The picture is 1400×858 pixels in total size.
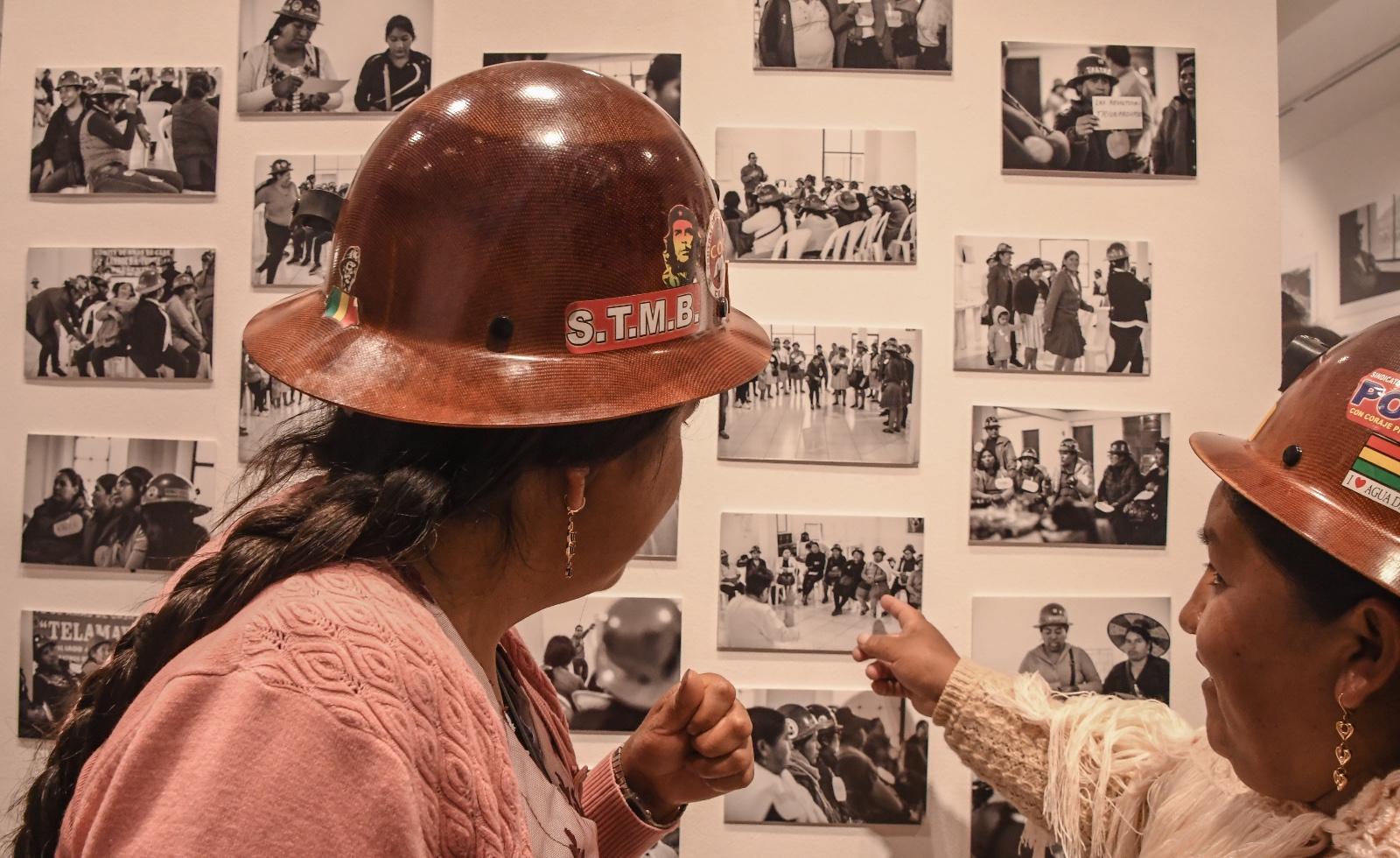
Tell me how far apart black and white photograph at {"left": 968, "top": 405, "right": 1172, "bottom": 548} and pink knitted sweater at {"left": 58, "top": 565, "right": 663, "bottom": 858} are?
110 cm

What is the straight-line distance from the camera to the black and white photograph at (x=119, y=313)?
168 cm

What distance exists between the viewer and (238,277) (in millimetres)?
1674

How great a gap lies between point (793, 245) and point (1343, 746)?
106 cm

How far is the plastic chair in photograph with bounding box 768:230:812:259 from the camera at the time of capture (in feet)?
5.31

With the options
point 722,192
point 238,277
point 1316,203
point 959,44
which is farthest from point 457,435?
point 1316,203

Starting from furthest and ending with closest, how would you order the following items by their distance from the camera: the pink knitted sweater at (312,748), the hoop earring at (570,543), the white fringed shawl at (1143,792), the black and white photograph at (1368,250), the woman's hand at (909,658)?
the black and white photograph at (1368,250), the woman's hand at (909,658), the white fringed shawl at (1143,792), the hoop earring at (570,543), the pink knitted sweater at (312,748)

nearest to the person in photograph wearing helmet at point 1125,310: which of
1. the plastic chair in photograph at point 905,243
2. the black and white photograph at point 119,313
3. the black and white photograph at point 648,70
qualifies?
the plastic chair in photograph at point 905,243

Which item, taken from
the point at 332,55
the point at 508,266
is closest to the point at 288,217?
the point at 332,55

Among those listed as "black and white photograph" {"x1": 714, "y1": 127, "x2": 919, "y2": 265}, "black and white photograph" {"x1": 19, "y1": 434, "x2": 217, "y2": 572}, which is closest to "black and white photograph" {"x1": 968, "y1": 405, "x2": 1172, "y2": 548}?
"black and white photograph" {"x1": 714, "y1": 127, "x2": 919, "y2": 265}

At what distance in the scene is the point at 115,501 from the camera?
168 cm

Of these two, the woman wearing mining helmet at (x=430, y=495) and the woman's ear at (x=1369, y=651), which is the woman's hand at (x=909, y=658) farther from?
the woman wearing mining helmet at (x=430, y=495)

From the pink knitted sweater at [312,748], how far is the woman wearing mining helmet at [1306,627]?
0.88 meters

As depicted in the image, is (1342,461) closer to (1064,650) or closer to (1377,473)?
(1377,473)

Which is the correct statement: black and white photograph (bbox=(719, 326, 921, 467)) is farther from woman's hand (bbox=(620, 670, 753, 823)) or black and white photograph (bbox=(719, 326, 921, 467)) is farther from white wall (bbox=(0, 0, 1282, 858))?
woman's hand (bbox=(620, 670, 753, 823))
